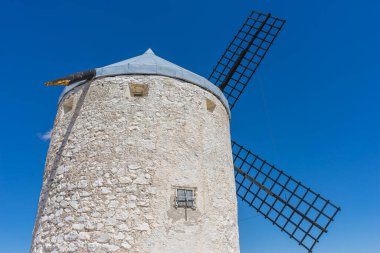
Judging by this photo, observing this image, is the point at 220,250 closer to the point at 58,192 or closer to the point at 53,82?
the point at 58,192

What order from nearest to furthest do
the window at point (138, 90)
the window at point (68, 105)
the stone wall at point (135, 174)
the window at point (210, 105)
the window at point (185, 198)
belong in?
the stone wall at point (135, 174)
the window at point (185, 198)
the window at point (138, 90)
the window at point (68, 105)
the window at point (210, 105)

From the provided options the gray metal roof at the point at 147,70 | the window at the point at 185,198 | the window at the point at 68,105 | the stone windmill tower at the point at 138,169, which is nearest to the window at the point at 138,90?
the stone windmill tower at the point at 138,169

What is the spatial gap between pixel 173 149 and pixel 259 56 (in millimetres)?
5898

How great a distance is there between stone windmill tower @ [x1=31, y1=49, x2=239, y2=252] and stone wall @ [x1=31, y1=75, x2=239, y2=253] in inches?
0.5

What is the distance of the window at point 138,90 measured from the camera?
5125mm

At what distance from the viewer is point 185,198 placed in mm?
Answer: 4520

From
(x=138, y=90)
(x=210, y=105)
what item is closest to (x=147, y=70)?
(x=138, y=90)

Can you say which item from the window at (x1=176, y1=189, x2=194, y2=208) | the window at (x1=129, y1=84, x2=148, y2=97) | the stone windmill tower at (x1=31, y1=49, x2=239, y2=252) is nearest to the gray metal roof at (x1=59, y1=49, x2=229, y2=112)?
the stone windmill tower at (x1=31, y1=49, x2=239, y2=252)

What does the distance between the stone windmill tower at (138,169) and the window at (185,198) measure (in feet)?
0.04

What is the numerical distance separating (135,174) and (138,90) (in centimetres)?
151

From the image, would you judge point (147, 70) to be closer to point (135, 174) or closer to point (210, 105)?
point (210, 105)

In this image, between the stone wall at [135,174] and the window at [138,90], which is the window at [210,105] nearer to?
the stone wall at [135,174]

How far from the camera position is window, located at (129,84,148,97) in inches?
202

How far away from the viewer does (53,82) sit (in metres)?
5.55
